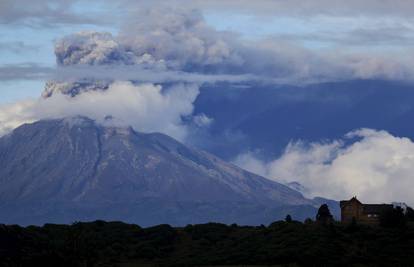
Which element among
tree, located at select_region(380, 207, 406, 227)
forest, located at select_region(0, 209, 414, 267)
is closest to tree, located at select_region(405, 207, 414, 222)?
forest, located at select_region(0, 209, 414, 267)

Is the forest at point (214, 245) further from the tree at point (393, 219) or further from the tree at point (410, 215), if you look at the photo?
the tree at point (410, 215)

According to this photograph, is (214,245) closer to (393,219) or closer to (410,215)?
(393,219)

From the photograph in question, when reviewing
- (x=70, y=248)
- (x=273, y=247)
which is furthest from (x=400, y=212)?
(x=70, y=248)

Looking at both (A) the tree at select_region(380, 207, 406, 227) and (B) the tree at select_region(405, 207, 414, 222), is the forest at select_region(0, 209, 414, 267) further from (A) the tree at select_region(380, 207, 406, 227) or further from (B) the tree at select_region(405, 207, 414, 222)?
(B) the tree at select_region(405, 207, 414, 222)

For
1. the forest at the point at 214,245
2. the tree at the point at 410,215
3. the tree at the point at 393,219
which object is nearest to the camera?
the forest at the point at 214,245

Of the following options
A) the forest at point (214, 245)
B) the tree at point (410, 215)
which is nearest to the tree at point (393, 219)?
the forest at point (214, 245)

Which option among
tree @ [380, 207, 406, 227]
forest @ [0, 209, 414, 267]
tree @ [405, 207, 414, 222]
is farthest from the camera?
tree @ [405, 207, 414, 222]

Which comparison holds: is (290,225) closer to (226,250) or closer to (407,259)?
(226,250)

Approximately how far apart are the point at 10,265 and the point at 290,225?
177 feet

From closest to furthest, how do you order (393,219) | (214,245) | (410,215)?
(214,245), (393,219), (410,215)

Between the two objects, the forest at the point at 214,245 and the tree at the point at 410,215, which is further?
the tree at the point at 410,215

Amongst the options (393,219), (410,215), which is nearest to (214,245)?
(393,219)

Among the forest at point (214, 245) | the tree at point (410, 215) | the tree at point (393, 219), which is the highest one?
the tree at point (410, 215)

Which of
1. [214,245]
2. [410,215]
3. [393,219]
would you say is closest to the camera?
[214,245]
